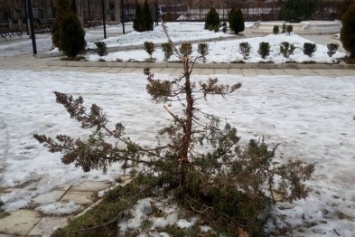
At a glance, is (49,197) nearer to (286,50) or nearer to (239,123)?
(239,123)

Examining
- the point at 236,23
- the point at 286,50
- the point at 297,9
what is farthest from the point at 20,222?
the point at 297,9

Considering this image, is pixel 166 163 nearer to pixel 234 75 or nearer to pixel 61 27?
pixel 234 75

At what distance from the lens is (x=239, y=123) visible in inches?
206

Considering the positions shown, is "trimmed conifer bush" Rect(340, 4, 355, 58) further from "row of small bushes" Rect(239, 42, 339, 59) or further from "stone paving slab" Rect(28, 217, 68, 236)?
"stone paving slab" Rect(28, 217, 68, 236)

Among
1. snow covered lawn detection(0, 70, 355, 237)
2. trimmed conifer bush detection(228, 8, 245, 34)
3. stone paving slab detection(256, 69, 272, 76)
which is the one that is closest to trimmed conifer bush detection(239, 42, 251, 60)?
stone paving slab detection(256, 69, 272, 76)

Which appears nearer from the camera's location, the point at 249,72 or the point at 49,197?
the point at 49,197

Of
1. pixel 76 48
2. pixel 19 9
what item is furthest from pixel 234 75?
pixel 19 9

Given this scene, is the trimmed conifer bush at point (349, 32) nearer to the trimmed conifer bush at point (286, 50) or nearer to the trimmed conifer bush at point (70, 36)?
the trimmed conifer bush at point (286, 50)

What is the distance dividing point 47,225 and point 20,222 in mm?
221

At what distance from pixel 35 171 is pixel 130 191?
1401 mm

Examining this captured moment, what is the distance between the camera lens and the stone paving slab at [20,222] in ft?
8.79

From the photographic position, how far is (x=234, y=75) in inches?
352

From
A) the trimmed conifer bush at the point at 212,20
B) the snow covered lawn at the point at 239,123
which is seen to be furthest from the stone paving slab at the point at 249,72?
the trimmed conifer bush at the point at 212,20

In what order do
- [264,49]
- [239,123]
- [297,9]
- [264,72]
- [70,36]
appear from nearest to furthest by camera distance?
1. [239,123]
2. [264,72]
3. [264,49]
4. [70,36]
5. [297,9]
